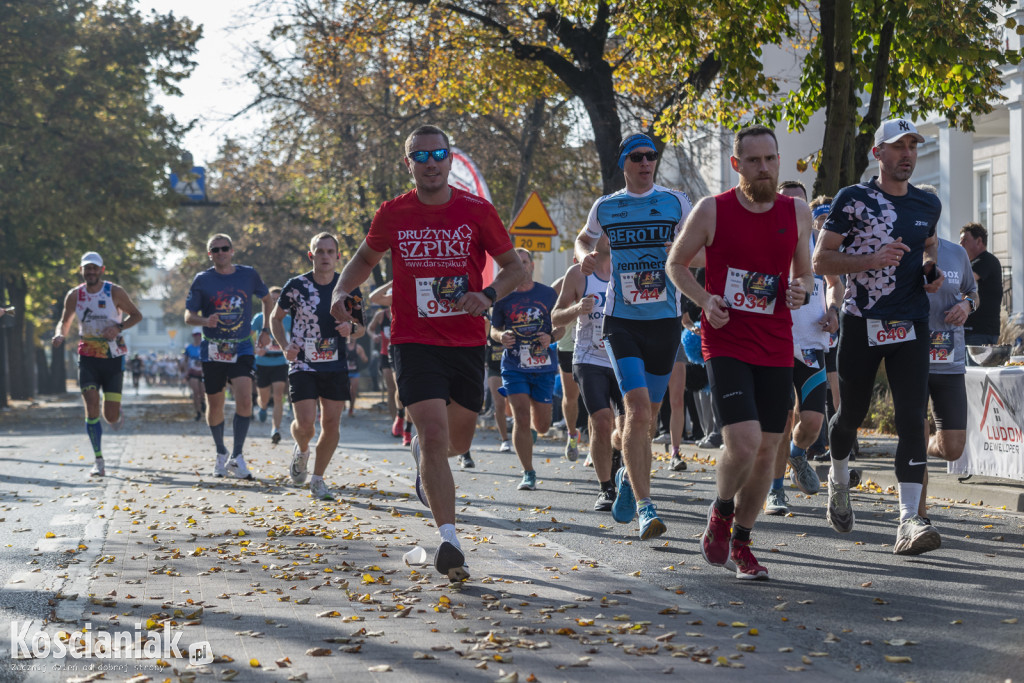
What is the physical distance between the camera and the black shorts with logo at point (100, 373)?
13.3 m

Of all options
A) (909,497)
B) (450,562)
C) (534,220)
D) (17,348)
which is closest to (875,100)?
(534,220)

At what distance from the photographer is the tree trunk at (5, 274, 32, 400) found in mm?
41875

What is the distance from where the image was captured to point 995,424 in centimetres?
995

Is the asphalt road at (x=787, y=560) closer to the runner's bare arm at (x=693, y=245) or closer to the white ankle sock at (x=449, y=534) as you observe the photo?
the white ankle sock at (x=449, y=534)

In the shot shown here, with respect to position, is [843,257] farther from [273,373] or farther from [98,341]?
[273,373]

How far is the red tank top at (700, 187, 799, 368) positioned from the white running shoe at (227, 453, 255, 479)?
23.5 ft

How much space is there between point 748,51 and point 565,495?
666 centimetres

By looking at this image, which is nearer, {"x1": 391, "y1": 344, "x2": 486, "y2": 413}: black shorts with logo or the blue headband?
{"x1": 391, "y1": 344, "x2": 486, "y2": 413}: black shorts with logo

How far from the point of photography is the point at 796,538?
313 inches

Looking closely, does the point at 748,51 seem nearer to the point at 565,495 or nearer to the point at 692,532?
the point at 565,495

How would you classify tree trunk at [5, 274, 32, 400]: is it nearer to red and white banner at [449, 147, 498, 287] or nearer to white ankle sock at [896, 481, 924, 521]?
red and white banner at [449, 147, 498, 287]

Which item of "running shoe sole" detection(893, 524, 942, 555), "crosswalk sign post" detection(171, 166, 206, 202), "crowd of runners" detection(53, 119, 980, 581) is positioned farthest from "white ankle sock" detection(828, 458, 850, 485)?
"crosswalk sign post" detection(171, 166, 206, 202)

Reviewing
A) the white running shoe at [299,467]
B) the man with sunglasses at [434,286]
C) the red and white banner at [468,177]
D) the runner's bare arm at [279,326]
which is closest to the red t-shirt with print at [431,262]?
the man with sunglasses at [434,286]

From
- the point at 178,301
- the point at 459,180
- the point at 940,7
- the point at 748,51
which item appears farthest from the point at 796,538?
the point at 178,301
